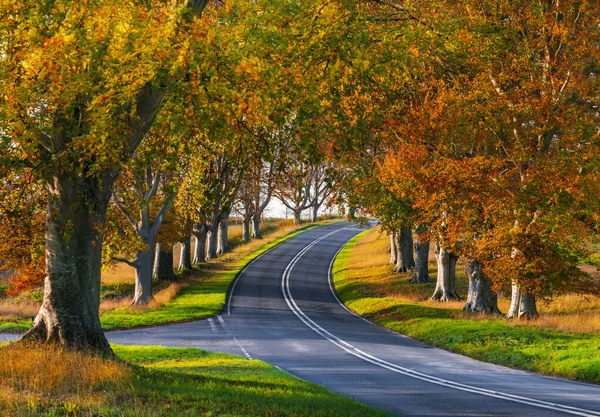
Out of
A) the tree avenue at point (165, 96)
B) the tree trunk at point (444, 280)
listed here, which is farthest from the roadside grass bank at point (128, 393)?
the tree trunk at point (444, 280)

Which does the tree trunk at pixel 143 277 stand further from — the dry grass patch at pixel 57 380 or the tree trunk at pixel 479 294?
the dry grass patch at pixel 57 380

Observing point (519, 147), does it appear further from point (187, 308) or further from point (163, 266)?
point (163, 266)

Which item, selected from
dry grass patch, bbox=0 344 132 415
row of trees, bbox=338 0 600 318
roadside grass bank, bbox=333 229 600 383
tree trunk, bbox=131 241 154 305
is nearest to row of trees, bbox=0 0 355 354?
dry grass patch, bbox=0 344 132 415

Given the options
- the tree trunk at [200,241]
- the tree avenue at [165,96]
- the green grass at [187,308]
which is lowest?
the green grass at [187,308]

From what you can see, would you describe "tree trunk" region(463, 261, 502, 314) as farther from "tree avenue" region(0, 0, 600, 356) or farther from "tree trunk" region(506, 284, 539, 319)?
"tree avenue" region(0, 0, 600, 356)

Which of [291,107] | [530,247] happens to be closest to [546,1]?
[530,247]

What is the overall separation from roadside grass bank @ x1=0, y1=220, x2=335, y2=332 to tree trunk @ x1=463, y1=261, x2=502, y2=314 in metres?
11.9

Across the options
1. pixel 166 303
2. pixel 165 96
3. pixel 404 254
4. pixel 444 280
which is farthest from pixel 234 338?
pixel 404 254

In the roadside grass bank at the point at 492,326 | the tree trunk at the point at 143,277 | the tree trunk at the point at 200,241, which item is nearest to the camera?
the roadside grass bank at the point at 492,326

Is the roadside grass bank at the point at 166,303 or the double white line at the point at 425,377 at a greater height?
the roadside grass bank at the point at 166,303

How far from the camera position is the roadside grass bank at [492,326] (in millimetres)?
20391

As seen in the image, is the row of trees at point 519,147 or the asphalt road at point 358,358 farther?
the row of trees at point 519,147

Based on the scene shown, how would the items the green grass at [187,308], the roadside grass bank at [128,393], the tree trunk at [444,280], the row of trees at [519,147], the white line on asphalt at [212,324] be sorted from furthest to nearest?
the tree trunk at [444,280] → the green grass at [187,308] → the white line on asphalt at [212,324] → the row of trees at [519,147] → the roadside grass bank at [128,393]

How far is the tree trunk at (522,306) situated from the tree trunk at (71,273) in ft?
63.5
